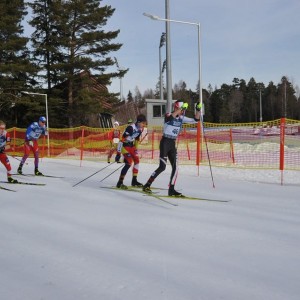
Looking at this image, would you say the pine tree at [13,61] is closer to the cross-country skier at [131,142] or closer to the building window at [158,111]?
the building window at [158,111]

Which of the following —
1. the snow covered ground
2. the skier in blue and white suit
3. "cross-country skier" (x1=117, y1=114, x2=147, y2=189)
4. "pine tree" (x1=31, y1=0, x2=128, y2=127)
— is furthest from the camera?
"pine tree" (x1=31, y1=0, x2=128, y2=127)

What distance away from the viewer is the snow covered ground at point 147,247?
326 centimetres

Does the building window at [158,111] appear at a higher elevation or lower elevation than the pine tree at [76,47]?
lower

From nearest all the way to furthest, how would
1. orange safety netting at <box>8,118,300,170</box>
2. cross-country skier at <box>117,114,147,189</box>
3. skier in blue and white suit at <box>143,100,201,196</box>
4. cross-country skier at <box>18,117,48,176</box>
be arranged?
skier in blue and white suit at <box>143,100,201,196</box> → cross-country skier at <box>117,114,147,189</box> → cross-country skier at <box>18,117,48,176</box> → orange safety netting at <box>8,118,300,170</box>

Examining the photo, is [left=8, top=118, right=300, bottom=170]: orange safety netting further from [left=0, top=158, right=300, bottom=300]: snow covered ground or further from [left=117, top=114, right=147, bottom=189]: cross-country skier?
[left=0, top=158, right=300, bottom=300]: snow covered ground

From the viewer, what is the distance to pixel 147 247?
436 cm

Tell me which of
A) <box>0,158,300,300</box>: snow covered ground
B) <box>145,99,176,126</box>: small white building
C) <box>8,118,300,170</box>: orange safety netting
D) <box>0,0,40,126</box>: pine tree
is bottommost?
<box>0,158,300,300</box>: snow covered ground

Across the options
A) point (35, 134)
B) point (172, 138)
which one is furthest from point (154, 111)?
point (172, 138)

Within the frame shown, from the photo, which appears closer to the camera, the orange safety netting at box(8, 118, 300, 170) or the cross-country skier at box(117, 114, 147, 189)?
the cross-country skier at box(117, 114, 147, 189)

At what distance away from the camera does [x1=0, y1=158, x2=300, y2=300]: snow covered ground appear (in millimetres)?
3258

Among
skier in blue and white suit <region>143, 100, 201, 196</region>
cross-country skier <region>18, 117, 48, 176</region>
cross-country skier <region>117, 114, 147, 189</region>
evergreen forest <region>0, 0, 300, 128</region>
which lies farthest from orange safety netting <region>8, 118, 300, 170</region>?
evergreen forest <region>0, 0, 300, 128</region>

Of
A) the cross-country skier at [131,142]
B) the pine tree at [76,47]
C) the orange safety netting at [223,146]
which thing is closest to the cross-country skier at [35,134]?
the cross-country skier at [131,142]

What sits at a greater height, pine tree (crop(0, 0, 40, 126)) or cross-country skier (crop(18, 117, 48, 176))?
pine tree (crop(0, 0, 40, 126))

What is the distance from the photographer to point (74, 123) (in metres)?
35.0
